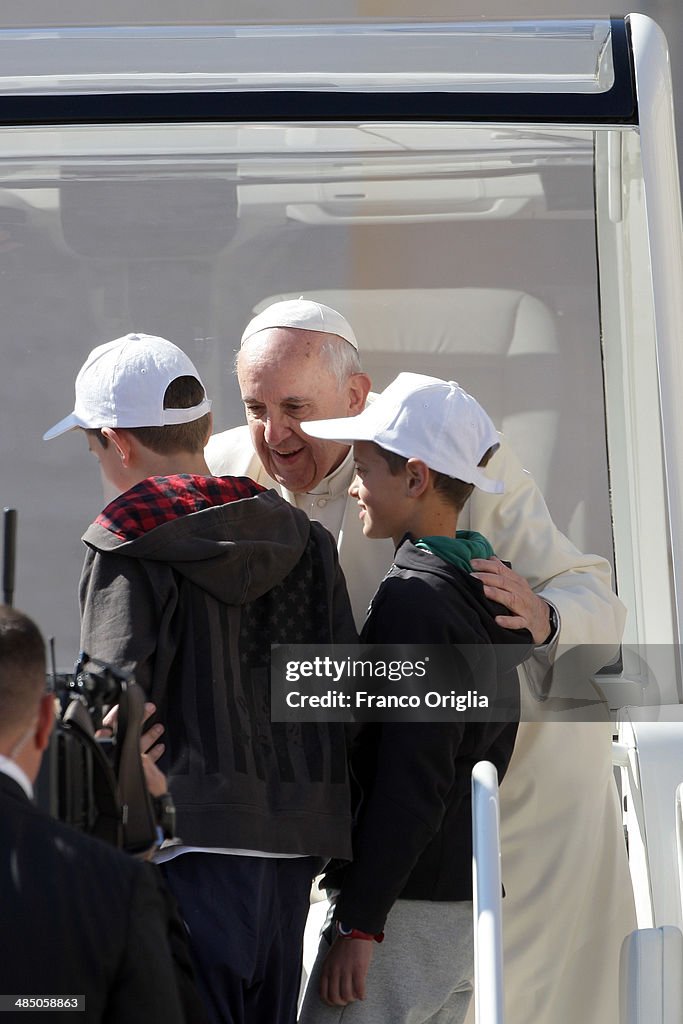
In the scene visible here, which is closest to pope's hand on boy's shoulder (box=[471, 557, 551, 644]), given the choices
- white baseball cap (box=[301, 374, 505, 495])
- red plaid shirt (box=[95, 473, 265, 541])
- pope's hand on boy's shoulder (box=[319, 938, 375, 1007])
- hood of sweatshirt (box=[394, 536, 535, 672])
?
hood of sweatshirt (box=[394, 536, 535, 672])

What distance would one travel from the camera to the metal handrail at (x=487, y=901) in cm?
158

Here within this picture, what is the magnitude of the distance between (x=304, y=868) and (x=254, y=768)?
15 centimetres

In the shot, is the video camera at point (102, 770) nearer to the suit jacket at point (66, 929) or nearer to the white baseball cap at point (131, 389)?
the suit jacket at point (66, 929)

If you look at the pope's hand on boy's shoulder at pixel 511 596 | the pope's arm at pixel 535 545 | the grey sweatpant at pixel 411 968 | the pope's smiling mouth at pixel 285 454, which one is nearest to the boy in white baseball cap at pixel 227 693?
the grey sweatpant at pixel 411 968

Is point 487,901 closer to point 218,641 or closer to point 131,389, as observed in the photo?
point 218,641

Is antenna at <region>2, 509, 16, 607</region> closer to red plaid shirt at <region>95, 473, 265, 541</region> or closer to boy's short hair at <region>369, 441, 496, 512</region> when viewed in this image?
red plaid shirt at <region>95, 473, 265, 541</region>

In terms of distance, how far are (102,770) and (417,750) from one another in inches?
20.3

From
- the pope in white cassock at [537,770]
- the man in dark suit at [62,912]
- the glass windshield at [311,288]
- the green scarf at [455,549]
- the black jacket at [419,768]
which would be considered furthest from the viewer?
the glass windshield at [311,288]

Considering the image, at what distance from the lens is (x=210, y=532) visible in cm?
167

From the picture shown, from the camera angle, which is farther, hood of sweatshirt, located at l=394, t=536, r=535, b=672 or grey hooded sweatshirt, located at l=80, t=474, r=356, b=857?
hood of sweatshirt, located at l=394, t=536, r=535, b=672

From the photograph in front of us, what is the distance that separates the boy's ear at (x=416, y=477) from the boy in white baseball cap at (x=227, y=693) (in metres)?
0.18

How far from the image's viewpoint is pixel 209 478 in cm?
175

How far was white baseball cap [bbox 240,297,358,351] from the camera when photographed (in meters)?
2.21

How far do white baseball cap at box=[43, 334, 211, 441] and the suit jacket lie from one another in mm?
661
